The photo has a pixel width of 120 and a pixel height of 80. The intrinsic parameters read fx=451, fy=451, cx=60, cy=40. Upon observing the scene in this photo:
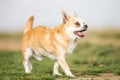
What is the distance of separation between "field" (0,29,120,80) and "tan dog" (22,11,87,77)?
21.0 inches

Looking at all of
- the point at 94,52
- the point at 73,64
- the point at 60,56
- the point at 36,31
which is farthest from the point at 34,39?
the point at 94,52

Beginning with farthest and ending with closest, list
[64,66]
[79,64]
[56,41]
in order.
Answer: [79,64]
[56,41]
[64,66]

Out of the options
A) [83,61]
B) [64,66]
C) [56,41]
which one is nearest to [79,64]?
[83,61]

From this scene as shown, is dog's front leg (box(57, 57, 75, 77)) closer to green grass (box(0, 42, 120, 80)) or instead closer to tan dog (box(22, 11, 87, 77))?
tan dog (box(22, 11, 87, 77))

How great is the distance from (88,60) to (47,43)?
5.77m

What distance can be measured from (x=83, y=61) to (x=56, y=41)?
227 inches

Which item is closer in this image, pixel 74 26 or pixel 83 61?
pixel 74 26

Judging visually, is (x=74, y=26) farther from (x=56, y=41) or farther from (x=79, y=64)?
(x=79, y=64)

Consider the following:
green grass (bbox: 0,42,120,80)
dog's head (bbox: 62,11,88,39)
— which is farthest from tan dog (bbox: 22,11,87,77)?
green grass (bbox: 0,42,120,80)

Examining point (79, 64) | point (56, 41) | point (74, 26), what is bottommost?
point (56, 41)

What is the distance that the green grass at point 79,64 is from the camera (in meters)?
12.3

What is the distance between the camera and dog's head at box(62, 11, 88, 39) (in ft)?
40.2

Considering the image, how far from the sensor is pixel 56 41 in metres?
12.7

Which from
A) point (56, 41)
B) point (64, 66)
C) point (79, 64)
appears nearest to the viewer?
point (64, 66)
